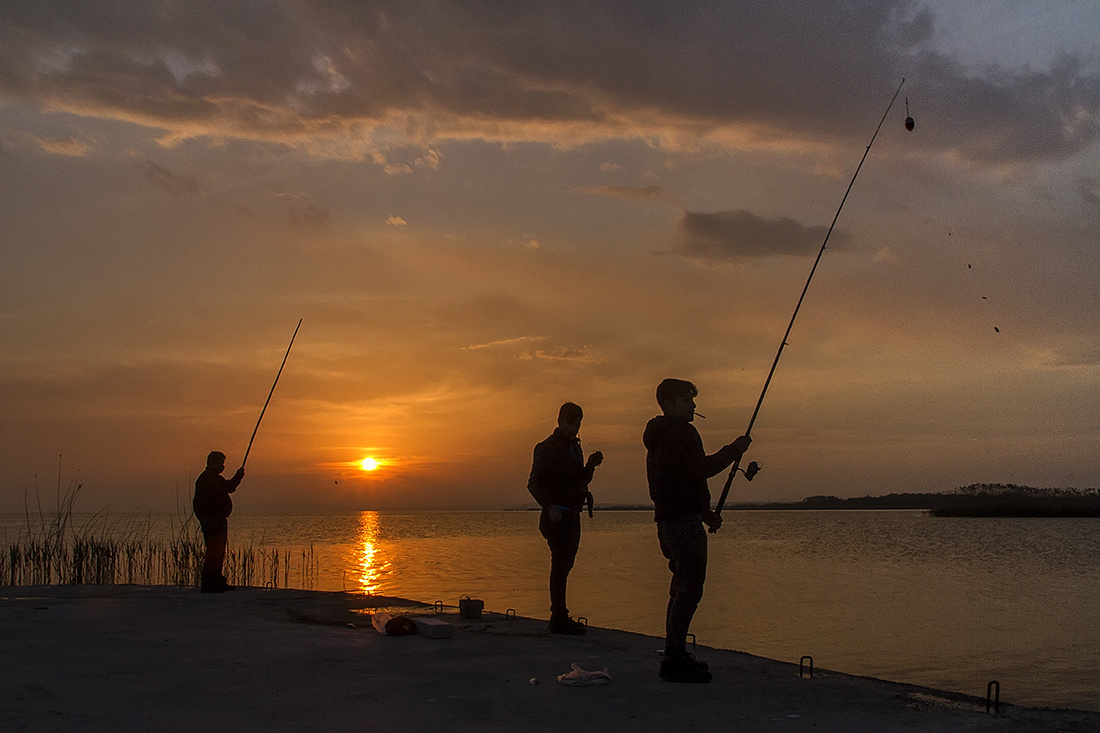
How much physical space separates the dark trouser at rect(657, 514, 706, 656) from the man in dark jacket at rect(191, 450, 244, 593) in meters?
6.87

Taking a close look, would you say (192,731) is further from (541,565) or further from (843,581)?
(541,565)

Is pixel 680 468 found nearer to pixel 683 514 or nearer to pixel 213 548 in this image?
pixel 683 514

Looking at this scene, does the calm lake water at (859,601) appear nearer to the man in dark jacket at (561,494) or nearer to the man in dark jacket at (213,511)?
the man in dark jacket at (561,494)

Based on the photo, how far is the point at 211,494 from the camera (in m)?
10.6

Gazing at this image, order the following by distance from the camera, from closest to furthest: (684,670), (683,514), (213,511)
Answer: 1. (684,670)
2. (683,514)
3. (213,511)

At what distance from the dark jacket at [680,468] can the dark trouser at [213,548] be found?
6769 mm

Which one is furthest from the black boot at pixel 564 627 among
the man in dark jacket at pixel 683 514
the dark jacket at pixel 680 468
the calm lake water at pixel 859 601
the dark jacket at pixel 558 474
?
the calm lake water at pixel 859 601

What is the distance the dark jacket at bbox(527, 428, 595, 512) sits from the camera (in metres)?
7.71

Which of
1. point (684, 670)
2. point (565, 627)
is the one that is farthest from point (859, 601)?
point (684, 670)

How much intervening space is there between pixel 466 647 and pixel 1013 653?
401 inches

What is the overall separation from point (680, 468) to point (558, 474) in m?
2.26

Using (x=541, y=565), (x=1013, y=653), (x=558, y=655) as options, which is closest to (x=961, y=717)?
(x=558, y=655)

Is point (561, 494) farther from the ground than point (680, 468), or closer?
closer

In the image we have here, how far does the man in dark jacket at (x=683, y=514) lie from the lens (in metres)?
5.51
